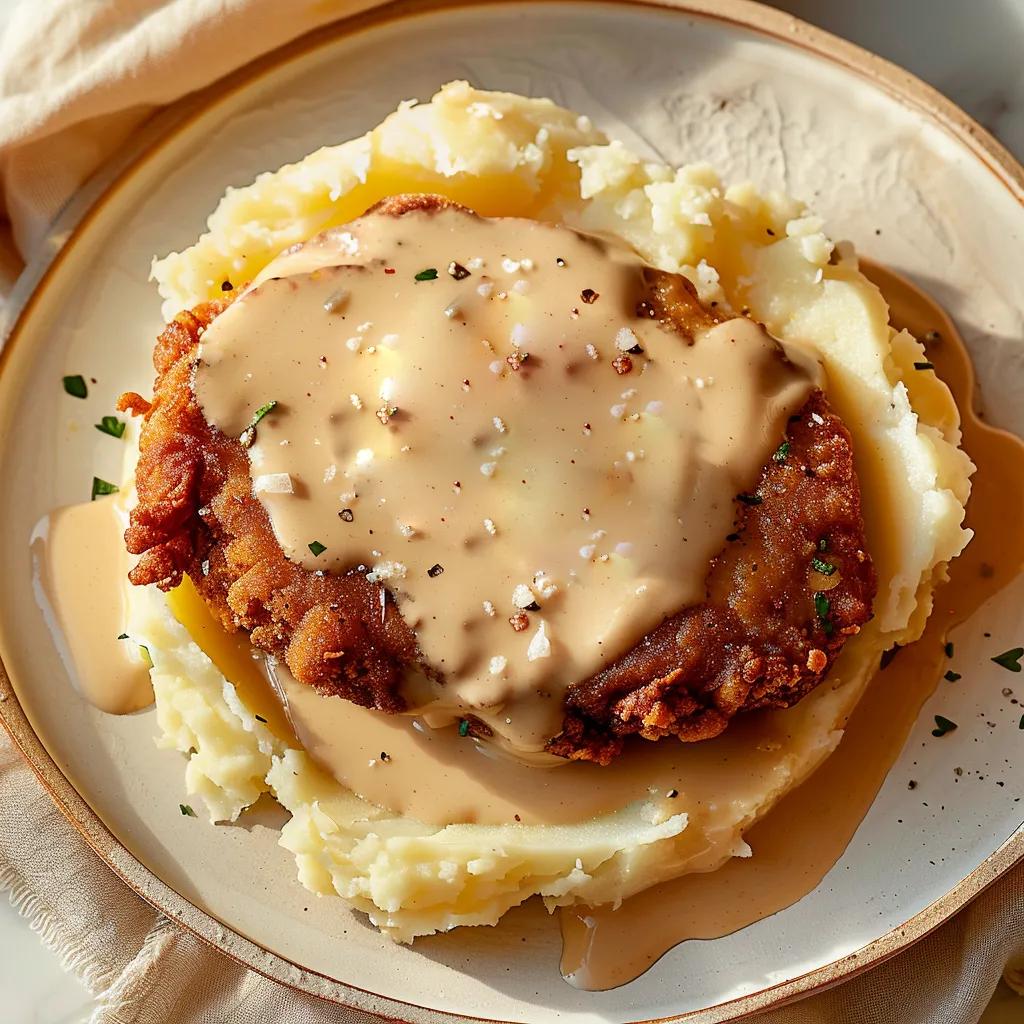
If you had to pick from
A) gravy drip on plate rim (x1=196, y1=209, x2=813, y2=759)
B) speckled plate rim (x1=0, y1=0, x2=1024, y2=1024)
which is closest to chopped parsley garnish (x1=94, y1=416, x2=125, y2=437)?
speckled plate rim (x1=0, y1=0, x2=1024, y2=1024)

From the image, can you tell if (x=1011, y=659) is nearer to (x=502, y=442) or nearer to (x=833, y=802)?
(x=833, y=802)

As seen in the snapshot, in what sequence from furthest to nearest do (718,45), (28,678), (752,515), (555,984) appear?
1. (718,45)
2. (28,678)
3. (555,984)
4. (752,515)

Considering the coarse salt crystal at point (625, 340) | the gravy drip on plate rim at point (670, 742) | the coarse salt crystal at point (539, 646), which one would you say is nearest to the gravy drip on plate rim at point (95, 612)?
the gravy drip on plate rim at point (670, 742)

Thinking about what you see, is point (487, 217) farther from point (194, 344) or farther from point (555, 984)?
point (555, 984)

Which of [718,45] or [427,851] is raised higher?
[718,45]

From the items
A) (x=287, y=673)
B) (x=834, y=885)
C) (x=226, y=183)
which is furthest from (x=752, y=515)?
(x=226, y=183)

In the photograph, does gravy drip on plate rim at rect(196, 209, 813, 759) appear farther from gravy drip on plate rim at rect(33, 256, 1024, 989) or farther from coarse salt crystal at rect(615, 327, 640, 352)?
gravy drip on plate rim at rect(33, 256, 1024, 989)
